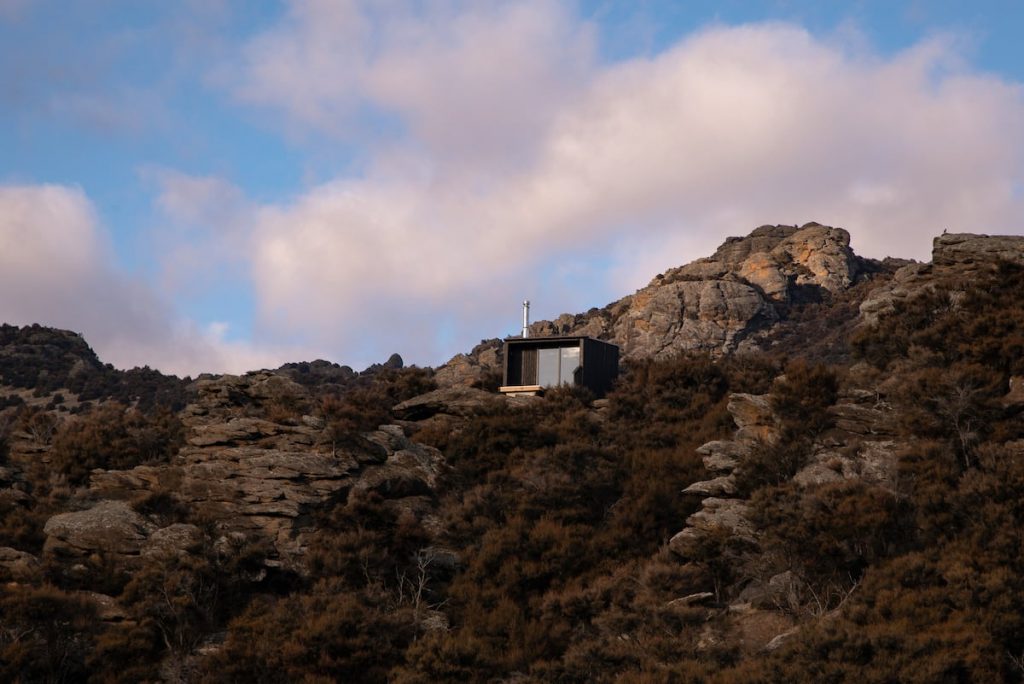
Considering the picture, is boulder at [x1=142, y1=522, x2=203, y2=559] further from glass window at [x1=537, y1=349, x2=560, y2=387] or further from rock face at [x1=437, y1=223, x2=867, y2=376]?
rock face at [x1=437, y1=223, x2=867, y2=376]

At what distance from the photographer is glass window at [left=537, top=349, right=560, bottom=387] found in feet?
133

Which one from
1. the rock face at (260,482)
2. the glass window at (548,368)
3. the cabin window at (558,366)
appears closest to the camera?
the rock face at (260,482)

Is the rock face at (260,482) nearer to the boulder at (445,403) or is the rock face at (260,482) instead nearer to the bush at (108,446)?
the bush at (108,446)

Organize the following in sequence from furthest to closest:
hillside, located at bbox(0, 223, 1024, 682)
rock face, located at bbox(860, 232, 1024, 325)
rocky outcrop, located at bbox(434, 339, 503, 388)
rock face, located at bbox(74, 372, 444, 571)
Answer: rocky outcrop, located at bbox(434, 339, 503, 388), rock face, located at bbox(860, 232, 1024, 325), rock face, located at bbox(74, 372, 444, 571), hillside, located at bbox(0, 223, 1024, 682)

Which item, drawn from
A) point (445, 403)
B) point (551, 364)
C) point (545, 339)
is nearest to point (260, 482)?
point (445, 403)

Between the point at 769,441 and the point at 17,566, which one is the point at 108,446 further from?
the point at 769,441

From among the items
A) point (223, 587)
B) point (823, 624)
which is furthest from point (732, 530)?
point (223, 587)

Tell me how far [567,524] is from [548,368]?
13.8 metres

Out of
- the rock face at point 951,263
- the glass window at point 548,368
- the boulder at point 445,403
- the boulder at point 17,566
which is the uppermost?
the rock face at point 951,263

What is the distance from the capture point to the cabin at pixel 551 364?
132 feet

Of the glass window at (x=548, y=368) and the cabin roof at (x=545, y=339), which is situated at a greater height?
the cabin roof at (x=545, y=339)

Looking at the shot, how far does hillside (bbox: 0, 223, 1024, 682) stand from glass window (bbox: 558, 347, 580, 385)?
2.44m

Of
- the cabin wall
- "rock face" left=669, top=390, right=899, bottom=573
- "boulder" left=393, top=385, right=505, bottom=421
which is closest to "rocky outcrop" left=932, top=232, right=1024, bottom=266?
"rock face" left=669, top=390, right=899, bottom=573

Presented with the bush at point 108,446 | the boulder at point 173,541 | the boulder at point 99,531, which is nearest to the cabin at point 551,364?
the bush at point 108,446
